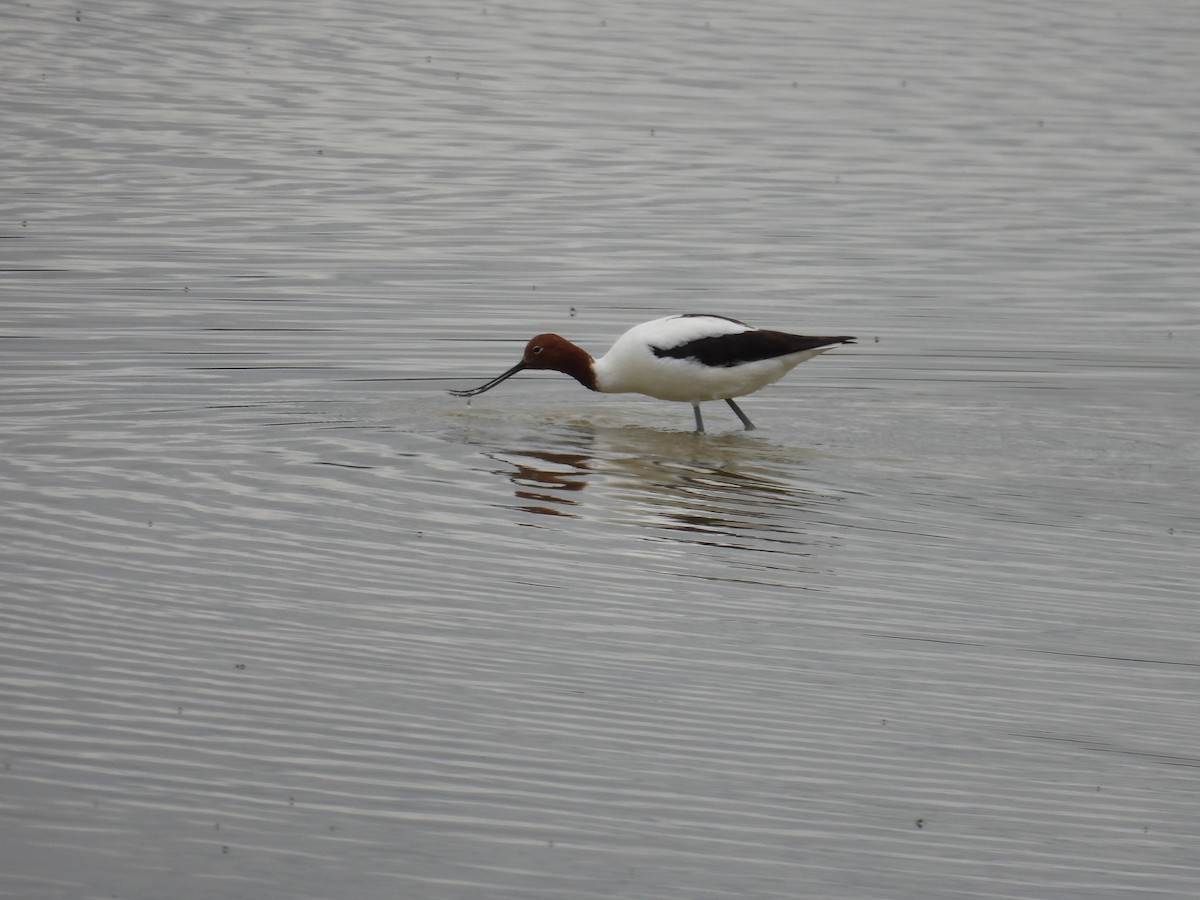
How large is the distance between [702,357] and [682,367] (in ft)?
0.44

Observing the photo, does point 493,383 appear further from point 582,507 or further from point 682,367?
point 582,507

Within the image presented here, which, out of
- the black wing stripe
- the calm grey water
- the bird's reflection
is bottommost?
the bird's reflection

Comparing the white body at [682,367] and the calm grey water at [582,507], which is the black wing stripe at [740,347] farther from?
the calm grey water at [582,507]

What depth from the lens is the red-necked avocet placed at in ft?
38.8

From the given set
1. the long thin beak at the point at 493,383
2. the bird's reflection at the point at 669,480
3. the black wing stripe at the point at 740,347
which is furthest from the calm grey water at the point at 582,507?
the black wing stripe at the point at 740,347

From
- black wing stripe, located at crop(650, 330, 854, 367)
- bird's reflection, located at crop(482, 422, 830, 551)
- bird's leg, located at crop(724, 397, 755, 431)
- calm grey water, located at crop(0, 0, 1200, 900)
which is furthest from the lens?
bird's leg, located at crop(724, 397, 755, 431)

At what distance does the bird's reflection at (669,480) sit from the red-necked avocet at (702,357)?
1.00 ft

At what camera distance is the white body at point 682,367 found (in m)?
11.9

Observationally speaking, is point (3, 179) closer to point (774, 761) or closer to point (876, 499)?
point (876, 499)

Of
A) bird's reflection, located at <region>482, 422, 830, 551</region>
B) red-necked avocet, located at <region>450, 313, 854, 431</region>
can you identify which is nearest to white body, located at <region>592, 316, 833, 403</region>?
red-necked avocet, located at <region>450, 313, 854, 431</region>

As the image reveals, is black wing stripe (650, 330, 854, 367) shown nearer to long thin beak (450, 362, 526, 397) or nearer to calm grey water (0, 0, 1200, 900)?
calm grey water (0, 0, 1200, 900)

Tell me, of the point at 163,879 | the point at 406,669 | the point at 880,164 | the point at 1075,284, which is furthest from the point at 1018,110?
the point at 163,879

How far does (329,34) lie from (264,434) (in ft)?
57.9

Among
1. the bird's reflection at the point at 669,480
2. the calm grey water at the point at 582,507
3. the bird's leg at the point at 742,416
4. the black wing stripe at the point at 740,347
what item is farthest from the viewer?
the bird's leg at the point at 742,416
